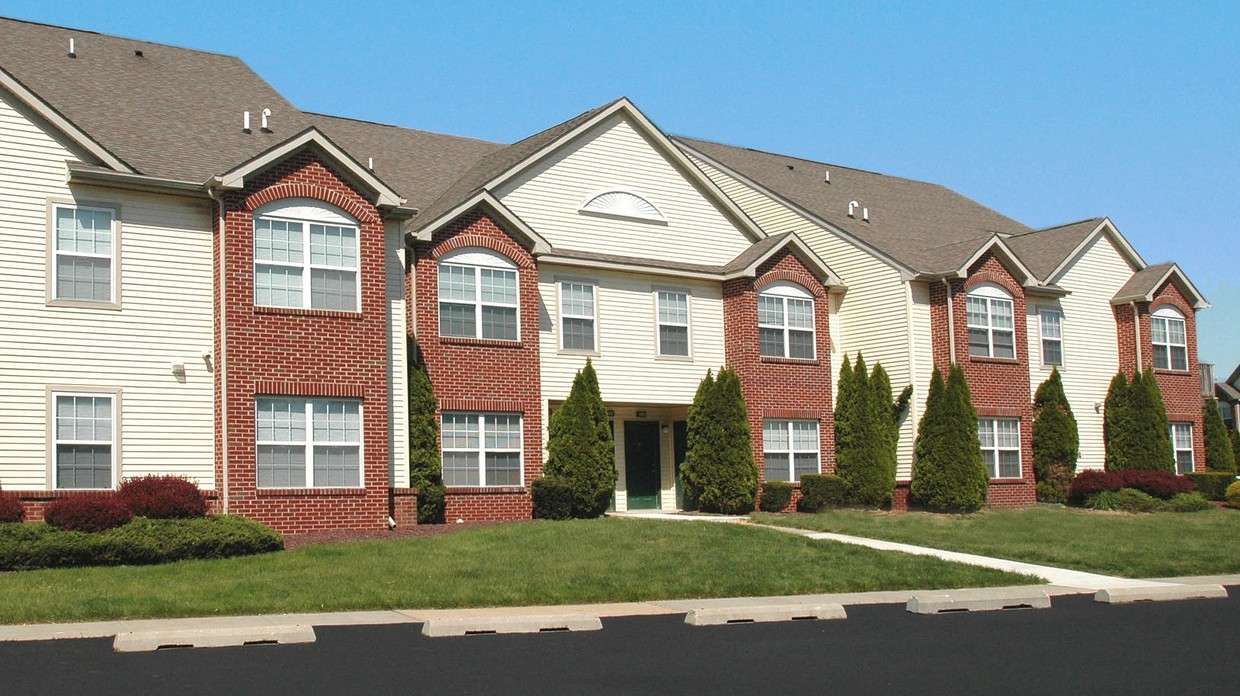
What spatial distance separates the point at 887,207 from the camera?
39.8 meters

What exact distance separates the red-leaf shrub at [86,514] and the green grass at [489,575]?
135 centimetres

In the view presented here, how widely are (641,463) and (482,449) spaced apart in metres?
5.68

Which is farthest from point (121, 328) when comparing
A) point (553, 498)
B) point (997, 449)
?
point (997, 449)

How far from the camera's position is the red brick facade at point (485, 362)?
26.9 meters

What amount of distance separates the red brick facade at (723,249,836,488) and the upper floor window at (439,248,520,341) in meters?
6.13

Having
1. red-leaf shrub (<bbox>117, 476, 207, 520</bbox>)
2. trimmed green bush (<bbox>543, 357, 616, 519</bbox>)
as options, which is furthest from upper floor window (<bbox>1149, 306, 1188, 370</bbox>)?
red-leaf shrub (<bbox>117, 476, 207, 520</bbox>)

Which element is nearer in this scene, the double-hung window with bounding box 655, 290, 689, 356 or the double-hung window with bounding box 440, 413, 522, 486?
the double-hung window with bounding box 440, 413, 522, 486

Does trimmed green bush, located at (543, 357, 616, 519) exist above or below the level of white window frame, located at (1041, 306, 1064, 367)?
below

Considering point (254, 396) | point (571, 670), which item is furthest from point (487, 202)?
point (571, 670)

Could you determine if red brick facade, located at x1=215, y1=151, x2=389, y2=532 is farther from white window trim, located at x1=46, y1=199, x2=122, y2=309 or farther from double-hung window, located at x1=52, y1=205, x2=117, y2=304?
double-hung window, located at x1=52, y1=205, x2=117, y2=304

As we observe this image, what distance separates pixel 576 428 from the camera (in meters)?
28.0

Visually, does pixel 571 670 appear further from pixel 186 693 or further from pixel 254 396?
pixel 254 396

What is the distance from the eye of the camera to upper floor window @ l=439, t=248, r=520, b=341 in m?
27.3

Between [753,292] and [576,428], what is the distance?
6236 millimetres
